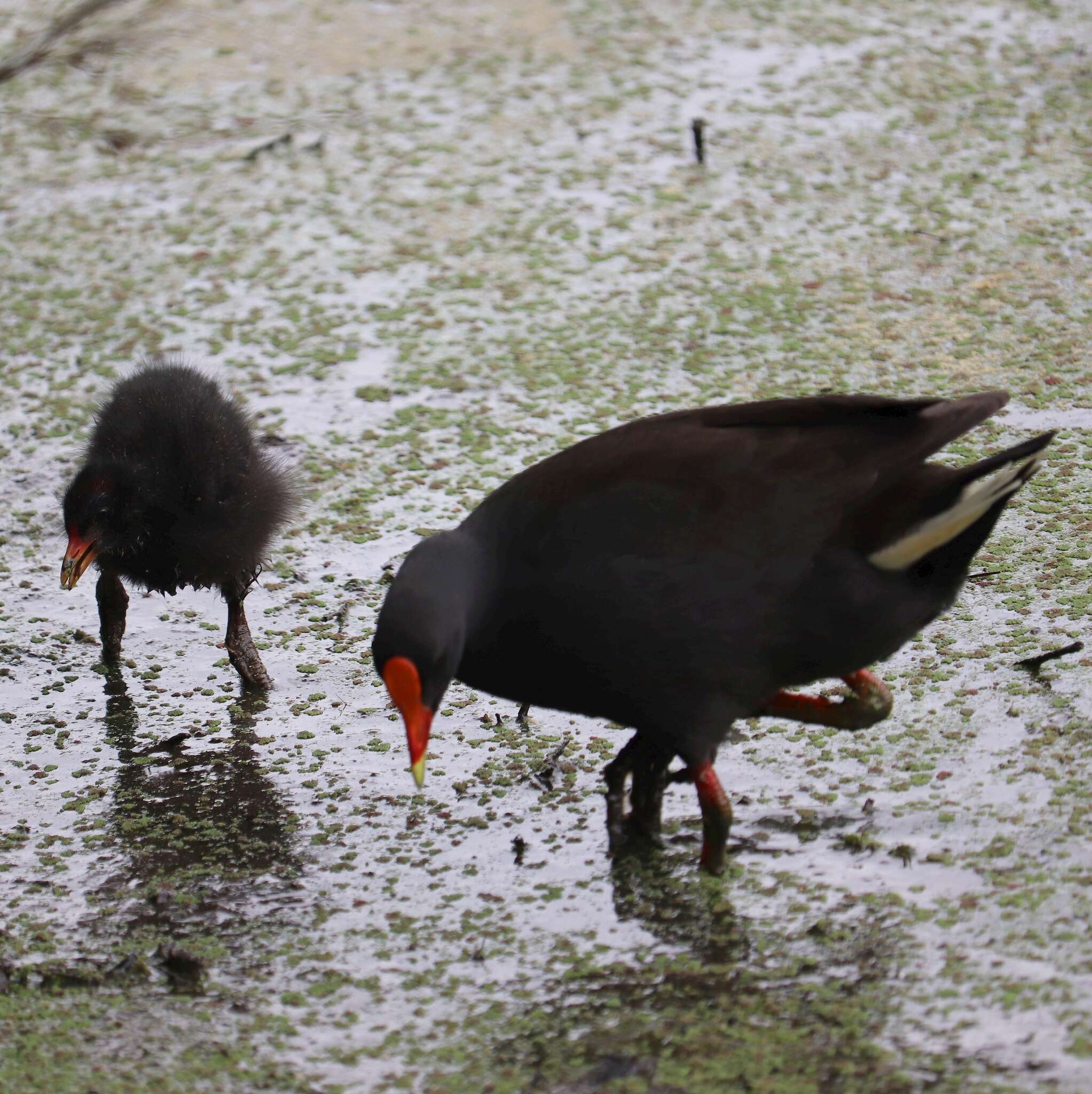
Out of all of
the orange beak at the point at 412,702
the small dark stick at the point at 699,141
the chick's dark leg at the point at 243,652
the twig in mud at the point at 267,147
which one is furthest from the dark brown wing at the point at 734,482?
the twig in mud at the point at 267,147

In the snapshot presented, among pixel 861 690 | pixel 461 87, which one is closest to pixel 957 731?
pixel 861 690

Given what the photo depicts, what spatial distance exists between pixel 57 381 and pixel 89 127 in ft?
8.22

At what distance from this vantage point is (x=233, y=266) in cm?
597

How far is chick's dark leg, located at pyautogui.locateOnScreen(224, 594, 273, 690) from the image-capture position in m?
3.93

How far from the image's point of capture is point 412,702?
275cm

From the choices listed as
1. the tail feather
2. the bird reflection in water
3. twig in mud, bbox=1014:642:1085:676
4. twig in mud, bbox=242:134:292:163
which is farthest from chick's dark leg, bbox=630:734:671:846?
twig in mud, bbox=242:134:292:163

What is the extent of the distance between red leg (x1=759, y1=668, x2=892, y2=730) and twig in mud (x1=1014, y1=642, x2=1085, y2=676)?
1.45ft

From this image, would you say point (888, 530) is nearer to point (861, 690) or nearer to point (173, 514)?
point (861, 690)

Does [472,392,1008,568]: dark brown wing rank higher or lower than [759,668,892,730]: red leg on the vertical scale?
higher

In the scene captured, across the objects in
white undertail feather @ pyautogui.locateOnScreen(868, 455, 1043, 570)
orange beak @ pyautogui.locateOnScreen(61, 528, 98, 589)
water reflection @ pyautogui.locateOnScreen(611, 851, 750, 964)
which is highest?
white undertail feather @ pyautogui.locateOnScreen(868, 455, 1043, 570)

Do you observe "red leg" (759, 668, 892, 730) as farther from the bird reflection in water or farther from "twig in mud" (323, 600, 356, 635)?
"twig in mud" (323, 600, 356, 635)

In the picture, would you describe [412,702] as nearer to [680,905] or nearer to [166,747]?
[680,905]

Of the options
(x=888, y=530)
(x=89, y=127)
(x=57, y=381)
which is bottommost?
(x=57, y=381)

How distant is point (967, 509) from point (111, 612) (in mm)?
2271
